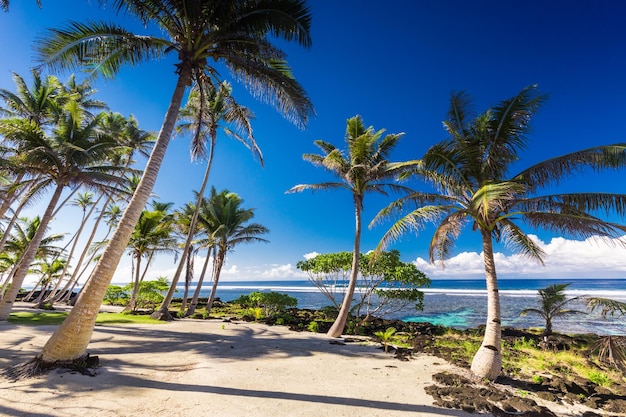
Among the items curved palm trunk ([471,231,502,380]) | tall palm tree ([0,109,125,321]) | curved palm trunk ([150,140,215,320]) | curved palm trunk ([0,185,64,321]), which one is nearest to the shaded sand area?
curved palm trunk ([471,231,502,380])

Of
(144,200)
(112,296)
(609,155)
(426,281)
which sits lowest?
(112,296)

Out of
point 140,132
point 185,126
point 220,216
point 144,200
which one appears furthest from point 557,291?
point 140,132

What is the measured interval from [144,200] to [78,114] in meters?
9.25

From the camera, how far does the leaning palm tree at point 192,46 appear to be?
6.59 m

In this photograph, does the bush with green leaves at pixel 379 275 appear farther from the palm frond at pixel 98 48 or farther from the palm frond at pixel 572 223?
the palm frond at pixel 98 48

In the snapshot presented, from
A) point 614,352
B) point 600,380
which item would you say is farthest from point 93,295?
point 600,380

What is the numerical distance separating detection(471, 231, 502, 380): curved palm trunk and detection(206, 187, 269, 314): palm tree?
1569 cm

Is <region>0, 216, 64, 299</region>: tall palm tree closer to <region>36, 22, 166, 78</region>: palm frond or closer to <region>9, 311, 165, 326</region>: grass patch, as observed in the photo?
<region>9, 311, 165, 326</region>: grass patch

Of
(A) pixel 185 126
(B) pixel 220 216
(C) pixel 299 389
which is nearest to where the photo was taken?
(C) pixel 299 389

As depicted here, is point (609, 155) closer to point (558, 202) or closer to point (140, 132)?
point (558, 202)

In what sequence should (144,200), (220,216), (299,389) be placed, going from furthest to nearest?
(220,216) < (144,200) < (299,389)

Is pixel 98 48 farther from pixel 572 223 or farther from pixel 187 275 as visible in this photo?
pixel 187 275

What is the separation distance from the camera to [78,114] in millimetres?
11758

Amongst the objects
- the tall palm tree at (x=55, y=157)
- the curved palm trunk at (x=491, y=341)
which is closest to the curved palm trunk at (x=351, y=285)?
the curved palm trunk at (x=491, y=341)
